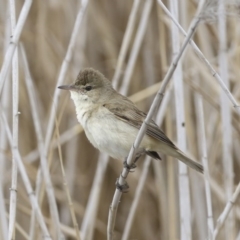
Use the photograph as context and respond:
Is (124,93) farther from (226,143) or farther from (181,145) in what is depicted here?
(226,143)

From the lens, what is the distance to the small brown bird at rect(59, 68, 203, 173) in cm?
259

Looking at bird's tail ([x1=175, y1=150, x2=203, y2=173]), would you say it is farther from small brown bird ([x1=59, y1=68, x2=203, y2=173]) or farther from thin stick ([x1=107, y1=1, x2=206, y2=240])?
thin stick ([x1=107, y1=1, x2=206, y2=240])

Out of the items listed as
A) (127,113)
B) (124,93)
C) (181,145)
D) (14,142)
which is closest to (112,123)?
(127,113)

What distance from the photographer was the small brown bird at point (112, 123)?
2592mm

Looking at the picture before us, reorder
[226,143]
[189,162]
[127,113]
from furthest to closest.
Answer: [127,113], [189,162], [226,143]

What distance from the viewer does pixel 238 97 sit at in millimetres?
3303

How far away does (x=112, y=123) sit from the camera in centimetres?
265

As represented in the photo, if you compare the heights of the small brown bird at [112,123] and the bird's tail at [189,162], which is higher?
the small brown bird at [112,123]

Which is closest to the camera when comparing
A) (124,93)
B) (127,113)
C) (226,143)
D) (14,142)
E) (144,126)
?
(144,126)

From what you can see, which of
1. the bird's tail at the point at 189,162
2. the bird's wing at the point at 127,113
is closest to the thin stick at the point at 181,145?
the bird's tail at the point at 189,162

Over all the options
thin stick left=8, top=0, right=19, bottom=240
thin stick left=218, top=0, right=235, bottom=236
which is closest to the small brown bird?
thin stick left=218, top=0, right=235, bottom=236

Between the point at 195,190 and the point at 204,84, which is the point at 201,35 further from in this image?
the point at 195,190

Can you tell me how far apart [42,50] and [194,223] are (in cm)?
150

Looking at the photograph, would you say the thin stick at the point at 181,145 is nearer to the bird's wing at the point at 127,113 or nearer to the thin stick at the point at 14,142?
the bird's wing at the point at 127,113
